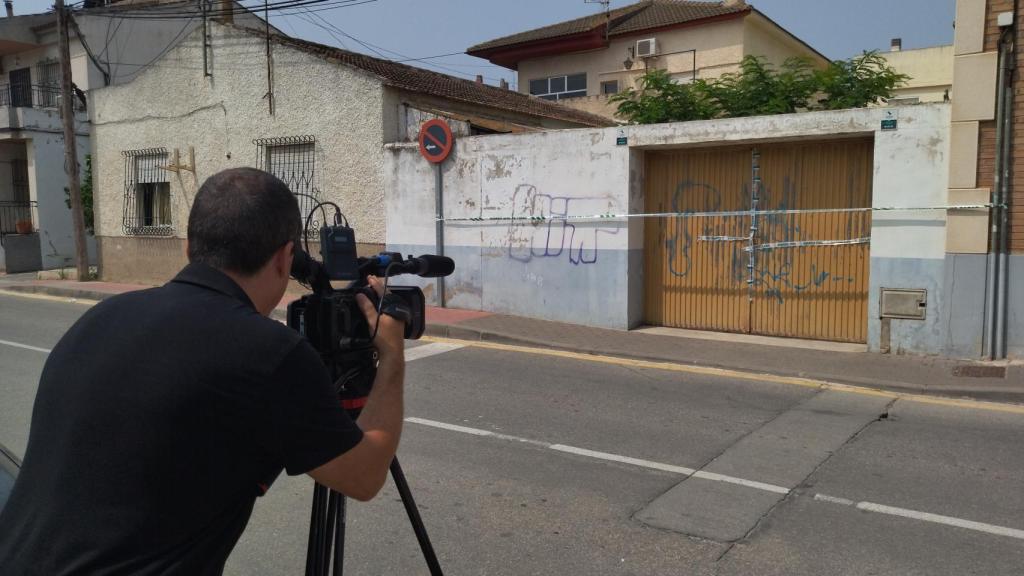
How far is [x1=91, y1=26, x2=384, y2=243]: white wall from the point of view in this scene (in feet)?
45.2

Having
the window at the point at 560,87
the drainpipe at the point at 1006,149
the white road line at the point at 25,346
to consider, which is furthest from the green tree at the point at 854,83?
the window at the point at 560,87

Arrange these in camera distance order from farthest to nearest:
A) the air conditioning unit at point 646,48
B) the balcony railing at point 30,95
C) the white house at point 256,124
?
the air conditioning unit at point 646,48 → the balcony railing at point 30,95 → the white house at point 256,124

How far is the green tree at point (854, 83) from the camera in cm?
1042

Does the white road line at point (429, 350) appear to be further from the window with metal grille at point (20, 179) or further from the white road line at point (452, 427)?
the window with metal grille at point (20, 179)

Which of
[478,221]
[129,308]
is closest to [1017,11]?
[478,221]

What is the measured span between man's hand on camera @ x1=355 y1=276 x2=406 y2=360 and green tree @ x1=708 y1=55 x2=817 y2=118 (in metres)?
9.56

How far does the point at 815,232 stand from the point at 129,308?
30.6ft

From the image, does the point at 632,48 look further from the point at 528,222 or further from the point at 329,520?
the point at 329,520

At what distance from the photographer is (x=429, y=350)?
9.97 m

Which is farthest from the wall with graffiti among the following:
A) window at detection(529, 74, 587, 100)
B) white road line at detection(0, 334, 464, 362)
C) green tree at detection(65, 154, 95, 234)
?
window at detection(529, 74, 587, 100)

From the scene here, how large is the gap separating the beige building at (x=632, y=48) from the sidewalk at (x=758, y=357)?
45.6 ft

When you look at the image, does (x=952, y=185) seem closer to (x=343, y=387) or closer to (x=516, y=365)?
(x=516, y=365)

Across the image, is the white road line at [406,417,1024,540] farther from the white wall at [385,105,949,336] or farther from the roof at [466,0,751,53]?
the roof at [466,0,751,53]

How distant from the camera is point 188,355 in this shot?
164 centimetres
